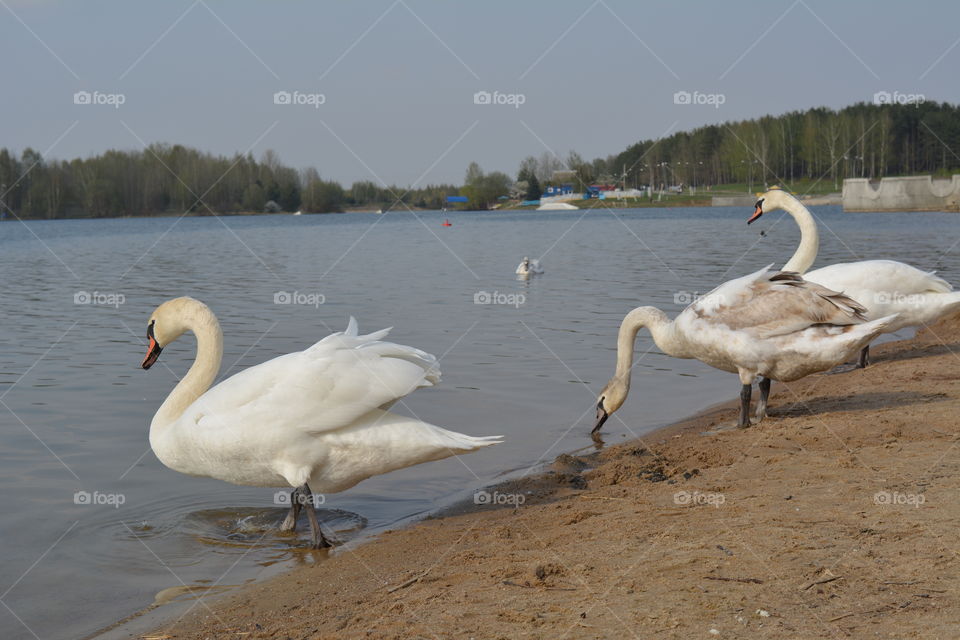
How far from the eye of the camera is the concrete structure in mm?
79438

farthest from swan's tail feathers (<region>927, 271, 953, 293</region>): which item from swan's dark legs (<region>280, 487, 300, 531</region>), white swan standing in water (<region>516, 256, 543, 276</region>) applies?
white swan standing in water (<region>516, 256, 543, 276</region>)

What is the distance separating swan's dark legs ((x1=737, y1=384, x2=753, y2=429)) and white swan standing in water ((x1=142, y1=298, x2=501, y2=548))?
9.44 ft

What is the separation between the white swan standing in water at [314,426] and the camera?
5.57 meters

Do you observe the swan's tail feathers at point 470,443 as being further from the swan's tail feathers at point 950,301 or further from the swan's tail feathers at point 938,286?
the swan's tail feathers at point 938,286

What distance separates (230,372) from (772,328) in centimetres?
674

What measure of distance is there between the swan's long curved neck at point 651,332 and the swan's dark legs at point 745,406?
2.03ft

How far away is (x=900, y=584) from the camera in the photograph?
3.51 meters

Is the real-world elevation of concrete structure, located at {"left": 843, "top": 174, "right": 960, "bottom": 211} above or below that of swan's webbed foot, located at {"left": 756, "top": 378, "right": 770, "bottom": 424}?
above

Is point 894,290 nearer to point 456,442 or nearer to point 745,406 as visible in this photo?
point 745,406

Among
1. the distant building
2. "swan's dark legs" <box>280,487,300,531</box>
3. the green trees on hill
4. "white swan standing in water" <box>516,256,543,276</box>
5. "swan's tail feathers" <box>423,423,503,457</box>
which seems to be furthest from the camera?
the distant building

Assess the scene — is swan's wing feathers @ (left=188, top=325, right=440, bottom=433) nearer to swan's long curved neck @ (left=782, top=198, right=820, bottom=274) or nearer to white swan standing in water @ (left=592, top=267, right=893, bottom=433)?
white swan standing in water @ (left=592, top=267, right=893, bottom=433)

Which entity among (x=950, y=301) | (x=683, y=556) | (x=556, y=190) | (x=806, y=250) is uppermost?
(x=556, y=190)

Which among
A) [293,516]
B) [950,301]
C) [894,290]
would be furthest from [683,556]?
[950,301]

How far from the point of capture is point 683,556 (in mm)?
4055
